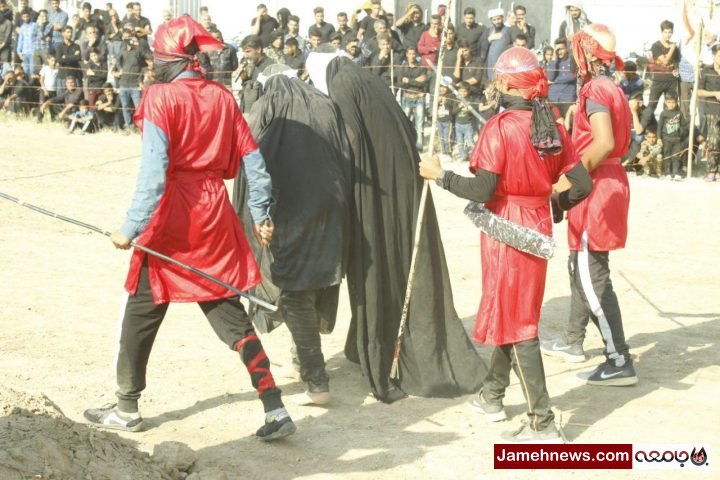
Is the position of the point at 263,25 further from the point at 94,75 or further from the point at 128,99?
the point at 94,75

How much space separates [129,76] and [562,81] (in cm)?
686

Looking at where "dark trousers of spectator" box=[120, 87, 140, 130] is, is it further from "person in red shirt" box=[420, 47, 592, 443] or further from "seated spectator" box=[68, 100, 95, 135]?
"person in red shirt" box=[420, 47, 592, 443]

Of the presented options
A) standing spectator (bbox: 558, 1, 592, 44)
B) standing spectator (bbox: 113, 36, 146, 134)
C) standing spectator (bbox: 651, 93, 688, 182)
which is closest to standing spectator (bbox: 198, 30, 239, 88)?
standing spectator (bbox: 113, 36, 146, 134)

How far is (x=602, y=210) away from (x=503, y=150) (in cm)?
139

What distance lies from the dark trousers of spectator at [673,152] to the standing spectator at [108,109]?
838cm

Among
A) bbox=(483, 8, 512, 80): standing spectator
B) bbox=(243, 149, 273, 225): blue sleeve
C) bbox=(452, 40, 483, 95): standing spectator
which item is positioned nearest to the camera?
bbox=(243, 149, 273, 225): blue sleeve

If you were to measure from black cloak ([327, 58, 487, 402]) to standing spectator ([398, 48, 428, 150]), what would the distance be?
946 cm

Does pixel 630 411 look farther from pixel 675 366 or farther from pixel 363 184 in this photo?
pixel 363 184

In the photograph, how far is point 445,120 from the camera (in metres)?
15.6

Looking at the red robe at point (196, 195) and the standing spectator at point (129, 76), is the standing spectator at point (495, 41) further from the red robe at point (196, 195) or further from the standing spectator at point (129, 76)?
the red robe at point (196, 195)

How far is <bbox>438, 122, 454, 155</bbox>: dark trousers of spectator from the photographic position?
50.8ft

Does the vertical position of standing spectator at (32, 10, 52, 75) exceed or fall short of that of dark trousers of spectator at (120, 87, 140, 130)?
it exceeds it

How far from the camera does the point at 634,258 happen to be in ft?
32.0

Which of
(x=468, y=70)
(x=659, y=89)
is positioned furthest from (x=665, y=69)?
(x=468, y=70)
